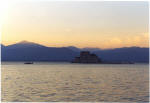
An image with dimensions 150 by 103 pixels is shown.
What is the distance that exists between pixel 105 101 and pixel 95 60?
8642 centimetres

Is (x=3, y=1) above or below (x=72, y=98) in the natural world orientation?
above

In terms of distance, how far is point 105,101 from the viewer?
413 inches

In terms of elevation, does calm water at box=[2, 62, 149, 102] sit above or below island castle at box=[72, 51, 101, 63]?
below

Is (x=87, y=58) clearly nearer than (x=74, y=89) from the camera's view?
No

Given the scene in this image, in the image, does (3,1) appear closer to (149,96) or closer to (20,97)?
(20,97)

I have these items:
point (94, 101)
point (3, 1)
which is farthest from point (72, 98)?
point (3, 1)

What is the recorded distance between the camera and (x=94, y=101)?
1036 centimetres

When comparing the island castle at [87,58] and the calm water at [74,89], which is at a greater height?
the island castle at [87,58]

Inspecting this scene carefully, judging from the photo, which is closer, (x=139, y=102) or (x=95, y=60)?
(x=139, y=102)

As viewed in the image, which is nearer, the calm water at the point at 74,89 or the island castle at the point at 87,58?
the calm water at the point at 74,89

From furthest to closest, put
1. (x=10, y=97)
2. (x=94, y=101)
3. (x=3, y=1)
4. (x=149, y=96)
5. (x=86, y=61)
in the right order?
(x=86, y=61), (x=149, y=96), (x=10, y=97), (x=94, y=101), (x=3, y=1)

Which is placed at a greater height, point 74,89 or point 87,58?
point 87,58

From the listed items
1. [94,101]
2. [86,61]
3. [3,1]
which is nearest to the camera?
[3,1]

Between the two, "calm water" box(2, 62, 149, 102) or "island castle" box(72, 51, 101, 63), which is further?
"island castle" box(72, 51, 101, 63)
